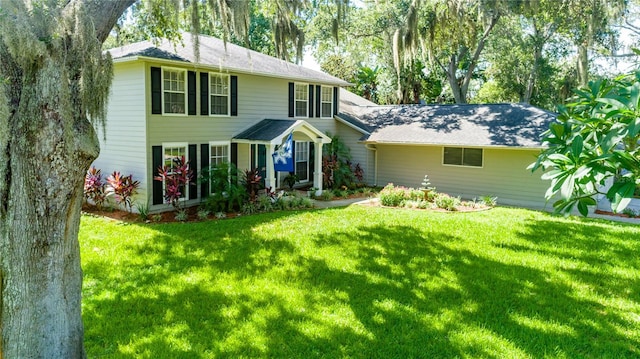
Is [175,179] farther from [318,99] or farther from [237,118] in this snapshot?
[318,99]

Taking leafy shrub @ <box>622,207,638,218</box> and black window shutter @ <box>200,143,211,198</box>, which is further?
leafy shrub @ <box>622,207,638,218</box>

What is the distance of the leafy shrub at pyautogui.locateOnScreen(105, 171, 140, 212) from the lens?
36.6ft

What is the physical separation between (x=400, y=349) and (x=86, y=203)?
34.8ft

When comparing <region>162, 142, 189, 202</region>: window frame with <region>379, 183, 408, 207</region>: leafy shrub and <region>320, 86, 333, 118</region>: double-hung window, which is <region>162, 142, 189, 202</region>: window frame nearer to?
<region>379, 183, 408, 207</region>: leafy shrub

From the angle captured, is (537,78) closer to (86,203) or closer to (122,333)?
(86,203)

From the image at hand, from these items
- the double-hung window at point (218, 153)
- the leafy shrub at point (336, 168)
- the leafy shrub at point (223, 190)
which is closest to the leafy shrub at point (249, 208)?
the leafy shrub at point (223, 190)

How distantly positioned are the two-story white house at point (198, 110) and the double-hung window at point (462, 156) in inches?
171

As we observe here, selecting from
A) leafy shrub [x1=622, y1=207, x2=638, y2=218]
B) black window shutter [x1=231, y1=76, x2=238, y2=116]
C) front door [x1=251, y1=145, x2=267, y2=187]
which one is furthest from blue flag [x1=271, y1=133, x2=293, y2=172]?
leafy shrub [x1=622, y1=207, x2=638, y2=218]

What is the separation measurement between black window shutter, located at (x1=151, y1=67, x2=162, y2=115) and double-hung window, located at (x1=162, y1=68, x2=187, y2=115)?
13 cm

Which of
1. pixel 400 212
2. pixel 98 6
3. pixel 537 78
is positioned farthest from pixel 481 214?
pixel 537 78

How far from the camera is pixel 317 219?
407 inches

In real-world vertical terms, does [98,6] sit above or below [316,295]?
above

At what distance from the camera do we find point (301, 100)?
16.0m

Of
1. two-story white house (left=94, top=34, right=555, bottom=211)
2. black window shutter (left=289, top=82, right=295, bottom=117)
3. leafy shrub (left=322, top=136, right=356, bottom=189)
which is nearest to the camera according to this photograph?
two-story white house (left=94, top=34, right=555, bottom=211)
